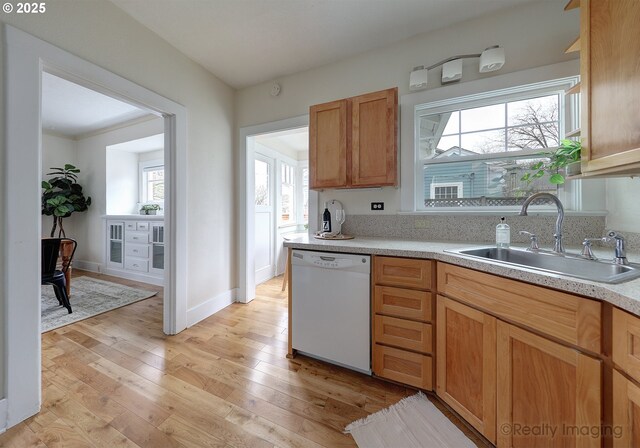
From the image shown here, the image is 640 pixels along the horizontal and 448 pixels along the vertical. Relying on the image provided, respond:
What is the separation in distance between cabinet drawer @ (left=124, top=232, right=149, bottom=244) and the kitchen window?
4113 mm

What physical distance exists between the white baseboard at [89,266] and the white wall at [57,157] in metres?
0.56

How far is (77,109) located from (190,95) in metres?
2.50

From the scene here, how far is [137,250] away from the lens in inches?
158

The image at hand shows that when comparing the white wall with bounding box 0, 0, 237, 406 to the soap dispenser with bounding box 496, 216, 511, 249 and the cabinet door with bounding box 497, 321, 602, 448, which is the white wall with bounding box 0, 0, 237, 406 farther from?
the soap dispenser with bounding box 496, 216, 511, 249

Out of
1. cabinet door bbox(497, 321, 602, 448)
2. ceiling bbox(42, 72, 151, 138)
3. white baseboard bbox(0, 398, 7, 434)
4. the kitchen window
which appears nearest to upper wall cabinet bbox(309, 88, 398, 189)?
the kitchen window

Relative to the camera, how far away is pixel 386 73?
7.25 feet

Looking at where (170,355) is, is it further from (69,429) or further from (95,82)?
(95,82)

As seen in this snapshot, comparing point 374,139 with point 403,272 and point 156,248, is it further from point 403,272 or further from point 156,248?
point 156,248

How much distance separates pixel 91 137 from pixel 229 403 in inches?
217

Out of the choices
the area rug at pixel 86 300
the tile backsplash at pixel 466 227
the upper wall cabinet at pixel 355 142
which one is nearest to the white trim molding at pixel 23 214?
the area rug at pixel 86 300

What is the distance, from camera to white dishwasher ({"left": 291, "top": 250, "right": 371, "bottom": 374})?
1624 mm

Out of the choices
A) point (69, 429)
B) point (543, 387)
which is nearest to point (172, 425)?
point (69, 429)

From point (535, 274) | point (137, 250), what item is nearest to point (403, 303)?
point (535, 274)

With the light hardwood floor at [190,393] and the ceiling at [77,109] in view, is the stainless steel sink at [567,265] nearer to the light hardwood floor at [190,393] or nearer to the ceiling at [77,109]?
the light hardwood floor at [190,393]
